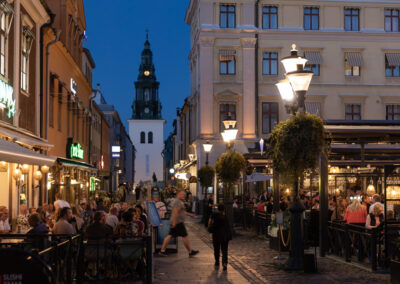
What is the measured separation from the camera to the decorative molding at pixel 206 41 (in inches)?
2026

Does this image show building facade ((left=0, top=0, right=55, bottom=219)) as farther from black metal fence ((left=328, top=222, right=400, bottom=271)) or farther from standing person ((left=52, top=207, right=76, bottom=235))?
black metal fence ((left=328, top=222, right=400, bottom=271))

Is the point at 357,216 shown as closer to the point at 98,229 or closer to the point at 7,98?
the point at 98,229

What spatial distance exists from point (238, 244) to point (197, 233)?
5.97 meters

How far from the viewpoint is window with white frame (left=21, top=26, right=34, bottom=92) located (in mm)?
22406

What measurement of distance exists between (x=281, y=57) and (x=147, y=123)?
9310 cm

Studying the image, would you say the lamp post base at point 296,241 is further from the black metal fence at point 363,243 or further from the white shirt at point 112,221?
the white shirt at point 112,221

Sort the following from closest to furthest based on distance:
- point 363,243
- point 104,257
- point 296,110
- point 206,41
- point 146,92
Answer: point 104,257
point 296,110
point 363,243
point 206,41
point 146,92

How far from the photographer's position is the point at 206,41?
169 feet

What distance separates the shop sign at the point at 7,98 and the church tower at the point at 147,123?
118m

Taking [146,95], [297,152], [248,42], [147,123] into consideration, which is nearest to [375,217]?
Result: [297,152]

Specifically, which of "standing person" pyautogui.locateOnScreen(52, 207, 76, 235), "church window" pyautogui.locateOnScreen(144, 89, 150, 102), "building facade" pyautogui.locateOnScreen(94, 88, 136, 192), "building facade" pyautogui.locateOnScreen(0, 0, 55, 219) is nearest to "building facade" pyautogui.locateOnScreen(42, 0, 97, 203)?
"building facade" pyautogui.locateOnScreen(0, 0, 55, 219)

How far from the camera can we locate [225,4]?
51812 millimetres

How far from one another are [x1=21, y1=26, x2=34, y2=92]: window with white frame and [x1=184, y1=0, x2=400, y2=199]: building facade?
28.9 metres

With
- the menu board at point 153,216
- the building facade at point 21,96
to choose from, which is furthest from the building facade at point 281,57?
the menu board at point 153,216
